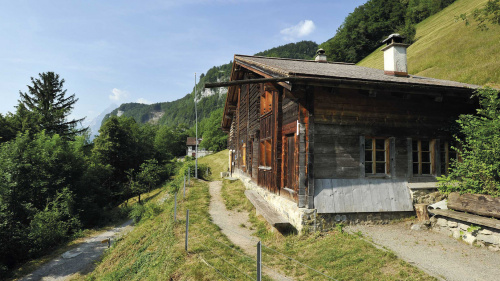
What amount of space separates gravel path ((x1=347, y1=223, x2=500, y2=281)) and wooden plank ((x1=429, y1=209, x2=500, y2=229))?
0.63 m

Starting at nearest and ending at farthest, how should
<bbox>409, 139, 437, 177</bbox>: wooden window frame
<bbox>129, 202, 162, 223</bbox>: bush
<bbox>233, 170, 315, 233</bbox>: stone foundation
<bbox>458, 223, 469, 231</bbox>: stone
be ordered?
<bbox>458, 223, 469, 231</bbox>: stone → <bbox>233, 170, 315, 233</bbox>: stone foundation → <bbox>409, 139, 437, 177</bbox>: wooden window frame → <bbox>129, 202, 162, 223</bbox>: bush

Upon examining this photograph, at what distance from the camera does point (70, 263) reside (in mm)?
15781

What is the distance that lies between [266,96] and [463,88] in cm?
725

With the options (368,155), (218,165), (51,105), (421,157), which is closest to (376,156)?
(368,155)

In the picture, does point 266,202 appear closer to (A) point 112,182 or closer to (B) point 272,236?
(B) point 272,236

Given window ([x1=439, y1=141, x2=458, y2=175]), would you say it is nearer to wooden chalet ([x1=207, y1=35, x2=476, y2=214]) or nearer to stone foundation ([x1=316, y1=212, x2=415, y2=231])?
wooden chalet ([x1=207, y1=35, x2=476, y2=214])

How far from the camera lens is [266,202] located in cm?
1153

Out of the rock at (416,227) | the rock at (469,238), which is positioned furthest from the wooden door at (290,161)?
the rock at (469,238)

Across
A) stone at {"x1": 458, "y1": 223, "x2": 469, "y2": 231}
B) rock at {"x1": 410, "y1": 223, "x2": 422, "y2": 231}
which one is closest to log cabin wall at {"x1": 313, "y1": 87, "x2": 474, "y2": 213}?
rock at {"x1": 410, "y1": 223, "x2": 422, "y2": 231}

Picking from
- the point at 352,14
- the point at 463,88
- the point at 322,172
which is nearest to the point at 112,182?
the point at 322,172

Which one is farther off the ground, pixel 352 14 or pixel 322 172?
pixel 352 14

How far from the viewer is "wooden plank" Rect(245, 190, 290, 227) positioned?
Answer: 822 cm

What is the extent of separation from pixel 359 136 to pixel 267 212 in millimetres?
3963

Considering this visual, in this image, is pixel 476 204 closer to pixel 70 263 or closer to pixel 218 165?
pixel 70 263
